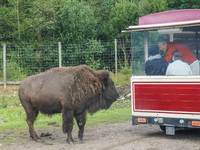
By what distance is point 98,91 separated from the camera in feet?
29.7

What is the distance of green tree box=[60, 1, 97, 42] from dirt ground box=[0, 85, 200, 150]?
1616cm

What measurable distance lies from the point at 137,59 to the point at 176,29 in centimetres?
127

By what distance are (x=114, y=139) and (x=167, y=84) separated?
185 centimetres

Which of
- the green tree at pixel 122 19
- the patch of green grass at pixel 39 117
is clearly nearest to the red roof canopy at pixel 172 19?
the patch of green grass at pixel 39 117

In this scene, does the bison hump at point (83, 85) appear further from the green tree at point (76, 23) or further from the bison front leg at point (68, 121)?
the green tree at point (76, 23)

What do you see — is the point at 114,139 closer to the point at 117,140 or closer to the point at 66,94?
the point at 117,140

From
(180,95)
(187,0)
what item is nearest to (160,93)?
(180,95)

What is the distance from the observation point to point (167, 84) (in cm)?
855

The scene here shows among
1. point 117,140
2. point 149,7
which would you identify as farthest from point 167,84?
point 149,7

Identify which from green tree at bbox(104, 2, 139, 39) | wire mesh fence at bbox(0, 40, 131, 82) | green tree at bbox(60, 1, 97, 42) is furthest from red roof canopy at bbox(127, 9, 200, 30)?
green tree at bbox(104, 2, 139, 39)

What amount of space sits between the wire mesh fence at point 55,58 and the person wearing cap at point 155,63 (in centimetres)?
1028

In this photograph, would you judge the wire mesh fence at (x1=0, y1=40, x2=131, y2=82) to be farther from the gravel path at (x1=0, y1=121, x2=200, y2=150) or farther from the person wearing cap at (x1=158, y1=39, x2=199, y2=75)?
the person wearing cap at (x1=158, y1=39, x2=199, y2=75)

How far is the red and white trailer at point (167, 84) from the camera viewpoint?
824 cm

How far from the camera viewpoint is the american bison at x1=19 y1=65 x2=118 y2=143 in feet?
27.9
